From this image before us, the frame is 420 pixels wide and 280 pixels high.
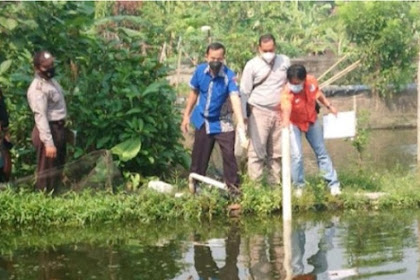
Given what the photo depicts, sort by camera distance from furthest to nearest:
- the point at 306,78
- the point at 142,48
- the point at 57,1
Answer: the point at 142,48, the point at 57,1, the point at 306,78

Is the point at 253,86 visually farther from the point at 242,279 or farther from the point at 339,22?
the point at 339,22

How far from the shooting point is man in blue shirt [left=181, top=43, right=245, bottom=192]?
7.91 metres

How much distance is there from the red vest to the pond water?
0.88 meters

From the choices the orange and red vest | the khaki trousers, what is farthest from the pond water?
the orange and red vest

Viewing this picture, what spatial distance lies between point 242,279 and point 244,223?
6.08 ft

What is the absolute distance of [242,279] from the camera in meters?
5.82

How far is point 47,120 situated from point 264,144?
6.77 feet

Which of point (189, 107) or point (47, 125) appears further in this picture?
point (189, 107)

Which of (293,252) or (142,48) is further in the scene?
(142,48)

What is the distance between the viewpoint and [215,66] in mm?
7859

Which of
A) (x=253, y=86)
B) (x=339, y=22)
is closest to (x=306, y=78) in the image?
(x=253, y=86)

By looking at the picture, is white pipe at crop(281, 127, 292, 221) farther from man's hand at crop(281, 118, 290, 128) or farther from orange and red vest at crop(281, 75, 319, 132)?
orange and red vest at crop(281, 75, 319, 132)

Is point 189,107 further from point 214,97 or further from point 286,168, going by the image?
point 286,168

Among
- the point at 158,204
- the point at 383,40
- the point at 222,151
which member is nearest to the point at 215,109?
the point at 222,151
